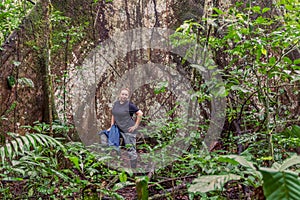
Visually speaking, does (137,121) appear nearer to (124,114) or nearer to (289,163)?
(124,114)

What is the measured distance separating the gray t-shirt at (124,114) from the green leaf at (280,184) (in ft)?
8.77

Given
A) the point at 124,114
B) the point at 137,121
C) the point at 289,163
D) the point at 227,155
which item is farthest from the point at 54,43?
the point at 289,163

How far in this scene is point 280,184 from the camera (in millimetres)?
917

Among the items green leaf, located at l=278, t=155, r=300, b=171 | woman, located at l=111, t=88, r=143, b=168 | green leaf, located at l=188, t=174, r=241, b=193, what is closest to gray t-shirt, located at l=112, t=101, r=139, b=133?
woman, located at l=111, t=88, r=143, b=168

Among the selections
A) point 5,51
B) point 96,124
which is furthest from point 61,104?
point 5,51

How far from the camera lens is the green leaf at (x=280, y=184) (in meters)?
0.90

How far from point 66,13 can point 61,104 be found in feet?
3.76

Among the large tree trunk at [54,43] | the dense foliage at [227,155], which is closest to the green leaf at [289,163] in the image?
the dense foliage at [227,155]

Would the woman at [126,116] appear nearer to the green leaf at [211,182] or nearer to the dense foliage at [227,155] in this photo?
the dense foliage at [227,155]

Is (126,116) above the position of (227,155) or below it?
below

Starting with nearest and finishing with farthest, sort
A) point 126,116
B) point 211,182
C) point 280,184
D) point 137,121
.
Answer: point 280,184 < point 211,182 < point 137,121 < point 126,116

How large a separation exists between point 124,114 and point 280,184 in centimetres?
275

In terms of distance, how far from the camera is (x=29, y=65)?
340cm

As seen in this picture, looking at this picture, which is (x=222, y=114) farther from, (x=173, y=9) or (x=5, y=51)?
(x=5, y=51)
